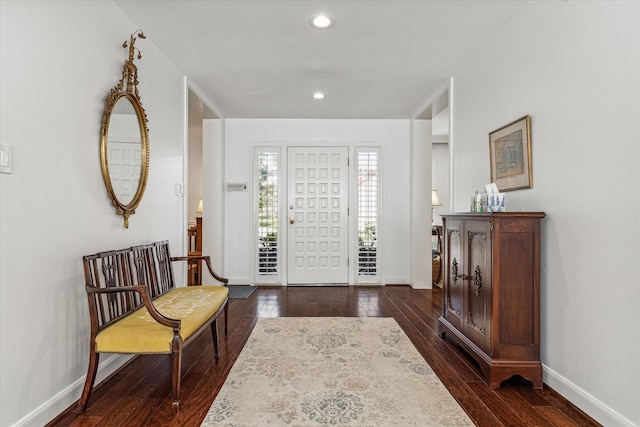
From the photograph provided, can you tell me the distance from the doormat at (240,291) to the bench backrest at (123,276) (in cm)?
174

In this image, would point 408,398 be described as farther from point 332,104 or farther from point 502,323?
point 332,104

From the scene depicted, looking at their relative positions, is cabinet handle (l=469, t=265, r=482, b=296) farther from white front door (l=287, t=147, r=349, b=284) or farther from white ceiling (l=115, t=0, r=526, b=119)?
white front door (l=287, t=147, r=349, b=284)

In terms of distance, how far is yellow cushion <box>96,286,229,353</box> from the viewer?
75.0 inches

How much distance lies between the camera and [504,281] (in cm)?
225

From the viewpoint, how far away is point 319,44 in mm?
3086

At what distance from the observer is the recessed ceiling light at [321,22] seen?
264 cm

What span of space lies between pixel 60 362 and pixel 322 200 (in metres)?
3.89

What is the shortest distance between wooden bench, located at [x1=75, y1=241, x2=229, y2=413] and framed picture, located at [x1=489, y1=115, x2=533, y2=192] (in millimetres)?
2277

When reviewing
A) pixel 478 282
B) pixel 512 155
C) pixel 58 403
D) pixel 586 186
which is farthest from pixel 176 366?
pixel 512 155

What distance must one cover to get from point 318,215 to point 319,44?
9.10 ft

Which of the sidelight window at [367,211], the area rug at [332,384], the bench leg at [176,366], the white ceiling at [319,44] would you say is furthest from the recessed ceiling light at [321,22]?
the sidelight window at [367,211]

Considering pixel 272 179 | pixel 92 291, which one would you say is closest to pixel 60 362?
pixel 92 291

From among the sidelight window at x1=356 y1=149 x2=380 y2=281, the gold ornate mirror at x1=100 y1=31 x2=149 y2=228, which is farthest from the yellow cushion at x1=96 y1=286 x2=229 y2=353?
the sidelight window at x1=356 y1=149 x2=380 y2=281

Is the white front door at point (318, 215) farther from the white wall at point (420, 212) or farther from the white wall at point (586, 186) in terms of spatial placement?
the white wall at point (586, 186)
